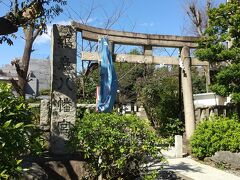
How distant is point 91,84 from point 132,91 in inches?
344

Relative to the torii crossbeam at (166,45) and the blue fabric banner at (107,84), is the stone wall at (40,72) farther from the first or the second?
the blue fabric banner at (107,84)

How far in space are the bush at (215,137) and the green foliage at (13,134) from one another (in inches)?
289

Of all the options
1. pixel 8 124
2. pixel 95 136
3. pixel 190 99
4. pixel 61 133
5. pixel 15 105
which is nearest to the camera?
pixel 8 124

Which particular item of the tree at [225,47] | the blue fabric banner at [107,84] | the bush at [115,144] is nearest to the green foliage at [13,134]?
the bush at [115,144]

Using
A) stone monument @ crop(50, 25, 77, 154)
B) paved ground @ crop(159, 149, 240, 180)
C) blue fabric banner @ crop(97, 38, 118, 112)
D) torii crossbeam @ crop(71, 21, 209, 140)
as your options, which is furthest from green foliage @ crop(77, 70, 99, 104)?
stone monument @ crop(50, 25, 77, 154)

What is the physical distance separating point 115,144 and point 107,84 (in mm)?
3488

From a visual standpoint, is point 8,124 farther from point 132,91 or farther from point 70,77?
point 132,91

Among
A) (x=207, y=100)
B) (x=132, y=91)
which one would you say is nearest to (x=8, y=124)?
(x=207, y=100)

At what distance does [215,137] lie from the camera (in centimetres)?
1112

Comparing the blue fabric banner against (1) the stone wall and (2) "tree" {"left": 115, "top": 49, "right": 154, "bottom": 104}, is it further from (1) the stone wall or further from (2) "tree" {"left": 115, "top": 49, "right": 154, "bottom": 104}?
(1) the stone wall

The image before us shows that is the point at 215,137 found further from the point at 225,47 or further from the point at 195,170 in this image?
the point at 225,47

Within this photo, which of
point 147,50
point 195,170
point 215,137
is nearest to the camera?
point 195,170

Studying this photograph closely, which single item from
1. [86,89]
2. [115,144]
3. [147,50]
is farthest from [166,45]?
[86,89]

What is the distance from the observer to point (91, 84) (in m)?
20.2
